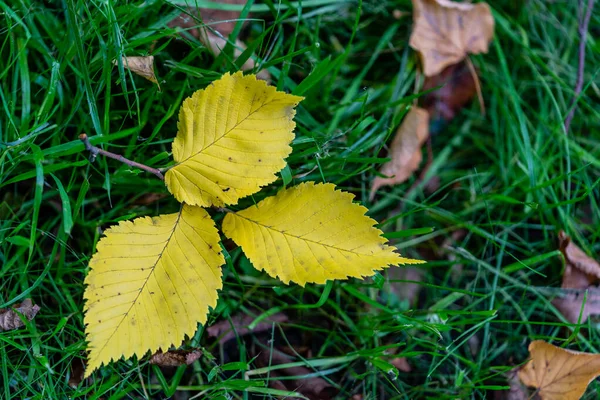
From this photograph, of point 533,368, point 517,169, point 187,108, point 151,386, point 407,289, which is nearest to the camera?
point 187,108

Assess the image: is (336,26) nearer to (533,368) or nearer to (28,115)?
(28,115)

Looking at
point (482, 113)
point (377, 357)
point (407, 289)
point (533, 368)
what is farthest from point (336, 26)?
point (533, 368)

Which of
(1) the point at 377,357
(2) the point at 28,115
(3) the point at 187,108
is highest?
(3) the point at 187,108

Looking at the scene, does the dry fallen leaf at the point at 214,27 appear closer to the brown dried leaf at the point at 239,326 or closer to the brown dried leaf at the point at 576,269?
the brown dried leaf at the point at 239,326

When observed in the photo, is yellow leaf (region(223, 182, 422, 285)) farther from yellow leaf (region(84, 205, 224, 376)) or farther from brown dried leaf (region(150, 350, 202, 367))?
brown dried leaf (region(150, 350, 202, 367))

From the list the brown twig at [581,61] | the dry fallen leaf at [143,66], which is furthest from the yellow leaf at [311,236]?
the brown twig at [581,61]

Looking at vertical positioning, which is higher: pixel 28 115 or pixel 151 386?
pixel 28 115

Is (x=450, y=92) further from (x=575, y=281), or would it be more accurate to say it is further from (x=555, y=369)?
(x=555, y=369)
